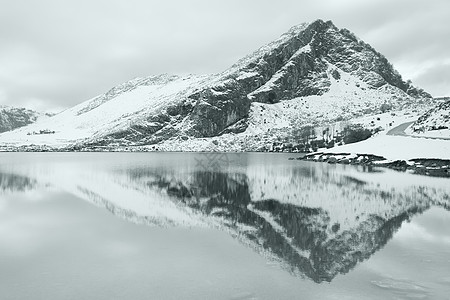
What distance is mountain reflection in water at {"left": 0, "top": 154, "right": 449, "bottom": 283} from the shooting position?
17203 mm

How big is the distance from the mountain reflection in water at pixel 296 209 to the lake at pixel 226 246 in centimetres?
9

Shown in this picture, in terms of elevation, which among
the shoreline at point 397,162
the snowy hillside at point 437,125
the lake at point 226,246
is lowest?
the lake at point 226,246

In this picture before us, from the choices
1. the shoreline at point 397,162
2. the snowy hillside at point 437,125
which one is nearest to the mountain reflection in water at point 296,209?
the shoreline at point 397,162

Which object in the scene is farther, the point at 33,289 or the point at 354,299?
the point at 33,289

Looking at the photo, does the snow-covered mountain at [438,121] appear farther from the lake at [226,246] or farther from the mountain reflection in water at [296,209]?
the lake at [226,246]

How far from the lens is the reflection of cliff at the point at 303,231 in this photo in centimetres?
1573

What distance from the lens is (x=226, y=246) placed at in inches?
715

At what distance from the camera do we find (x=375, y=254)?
54.9ft

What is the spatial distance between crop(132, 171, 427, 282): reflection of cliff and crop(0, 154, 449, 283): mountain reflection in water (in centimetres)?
4

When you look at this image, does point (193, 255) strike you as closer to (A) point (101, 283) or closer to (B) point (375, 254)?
(A) point (101, 283)

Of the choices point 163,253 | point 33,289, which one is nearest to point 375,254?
point 163,253

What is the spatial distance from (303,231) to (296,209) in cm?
671

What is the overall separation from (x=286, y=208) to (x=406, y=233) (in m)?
9.00

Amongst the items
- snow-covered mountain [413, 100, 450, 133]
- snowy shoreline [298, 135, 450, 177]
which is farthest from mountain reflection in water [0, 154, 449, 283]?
snow-covered mountain [413, 100, 450, 133]
